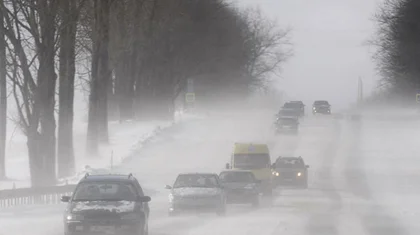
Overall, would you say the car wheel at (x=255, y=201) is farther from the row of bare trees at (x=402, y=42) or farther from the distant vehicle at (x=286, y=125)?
the row of bare trees at (x=402, y=42)

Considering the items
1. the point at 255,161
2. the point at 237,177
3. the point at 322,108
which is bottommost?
the point at 237,177

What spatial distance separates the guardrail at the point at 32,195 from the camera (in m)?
33.9

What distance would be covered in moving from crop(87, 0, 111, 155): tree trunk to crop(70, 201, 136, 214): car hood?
92.8ft

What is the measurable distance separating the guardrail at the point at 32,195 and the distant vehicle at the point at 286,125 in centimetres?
4185

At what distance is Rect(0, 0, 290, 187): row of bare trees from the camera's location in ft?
131

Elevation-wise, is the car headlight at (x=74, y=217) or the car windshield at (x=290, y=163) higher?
the car headlight at (x=74, y=217)

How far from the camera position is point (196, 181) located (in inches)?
1363

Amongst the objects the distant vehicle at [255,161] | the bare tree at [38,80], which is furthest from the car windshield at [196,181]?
the distant vehicle at [255,161]

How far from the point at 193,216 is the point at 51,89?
30.8ft

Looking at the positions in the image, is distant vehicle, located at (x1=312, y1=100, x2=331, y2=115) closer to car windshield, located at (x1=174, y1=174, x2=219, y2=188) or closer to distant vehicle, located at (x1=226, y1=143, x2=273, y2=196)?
distant vehicle, located at (x1=226, y1=143, x2=273, y2=196)

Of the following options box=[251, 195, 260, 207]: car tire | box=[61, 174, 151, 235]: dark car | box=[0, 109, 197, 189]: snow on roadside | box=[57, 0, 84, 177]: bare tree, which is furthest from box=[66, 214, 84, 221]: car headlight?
box=[0, 109, 197, 189]: snow on roadside

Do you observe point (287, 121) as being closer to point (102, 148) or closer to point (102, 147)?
point (102, 147)

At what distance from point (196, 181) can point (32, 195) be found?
543 centimetres

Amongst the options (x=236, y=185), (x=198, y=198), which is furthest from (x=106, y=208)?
(x=236, y=185)
